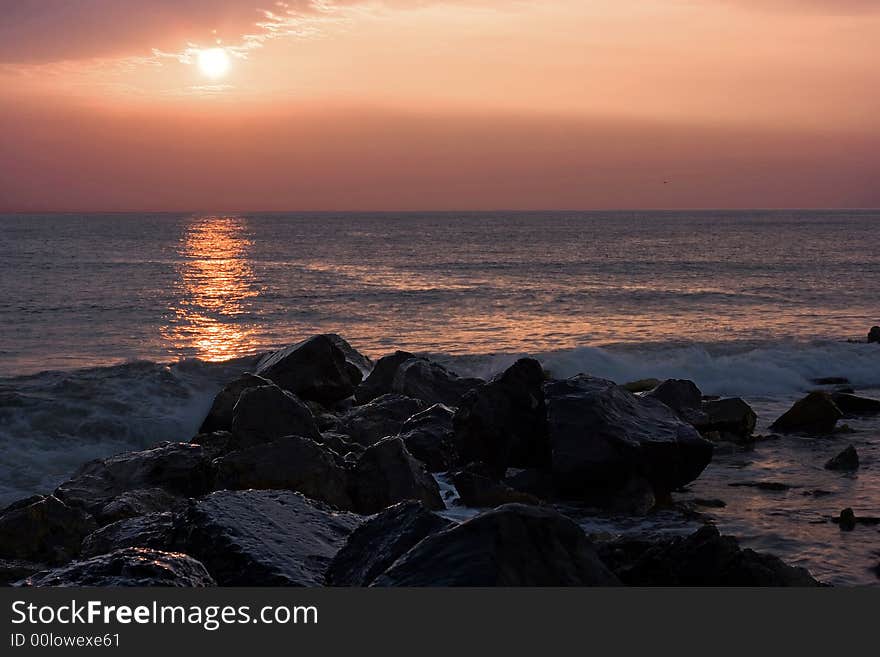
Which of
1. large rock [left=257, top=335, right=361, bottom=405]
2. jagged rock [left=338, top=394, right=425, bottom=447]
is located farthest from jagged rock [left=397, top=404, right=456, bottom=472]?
large rock [left=257, top=335, right=361, bottom=405]

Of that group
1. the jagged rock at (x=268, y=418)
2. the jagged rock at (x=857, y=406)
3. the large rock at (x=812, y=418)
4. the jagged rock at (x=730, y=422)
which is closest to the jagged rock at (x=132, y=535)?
the jagged rock at (x=268, y=418)

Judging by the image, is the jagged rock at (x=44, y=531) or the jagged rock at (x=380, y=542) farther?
the jagged rock at (x=44, y=531)

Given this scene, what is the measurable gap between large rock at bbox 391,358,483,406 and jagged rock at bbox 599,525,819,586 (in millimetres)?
10003

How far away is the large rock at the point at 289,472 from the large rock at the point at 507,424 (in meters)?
2.66

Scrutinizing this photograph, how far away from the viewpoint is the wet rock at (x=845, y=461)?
1362 cm

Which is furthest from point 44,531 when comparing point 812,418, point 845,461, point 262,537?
point 812,418

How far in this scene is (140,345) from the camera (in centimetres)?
3022

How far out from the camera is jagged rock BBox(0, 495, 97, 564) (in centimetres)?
949

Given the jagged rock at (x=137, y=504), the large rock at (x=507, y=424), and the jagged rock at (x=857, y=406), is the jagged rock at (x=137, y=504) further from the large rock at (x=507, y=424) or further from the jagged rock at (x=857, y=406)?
the jagged rock at (x=857, y=406)

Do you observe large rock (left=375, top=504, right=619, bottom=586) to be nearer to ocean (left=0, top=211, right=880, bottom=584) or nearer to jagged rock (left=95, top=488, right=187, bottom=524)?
ocean (left=0, top=211, right=880, bottom=584)

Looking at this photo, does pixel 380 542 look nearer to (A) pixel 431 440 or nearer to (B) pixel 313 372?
(A) pixel 431 440

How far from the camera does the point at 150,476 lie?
38.6ft

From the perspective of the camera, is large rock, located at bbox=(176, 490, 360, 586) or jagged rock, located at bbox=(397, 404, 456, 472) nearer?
large rock, located at bbox=(176, 490, 360, 586)

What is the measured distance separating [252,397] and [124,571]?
7.47 metres
